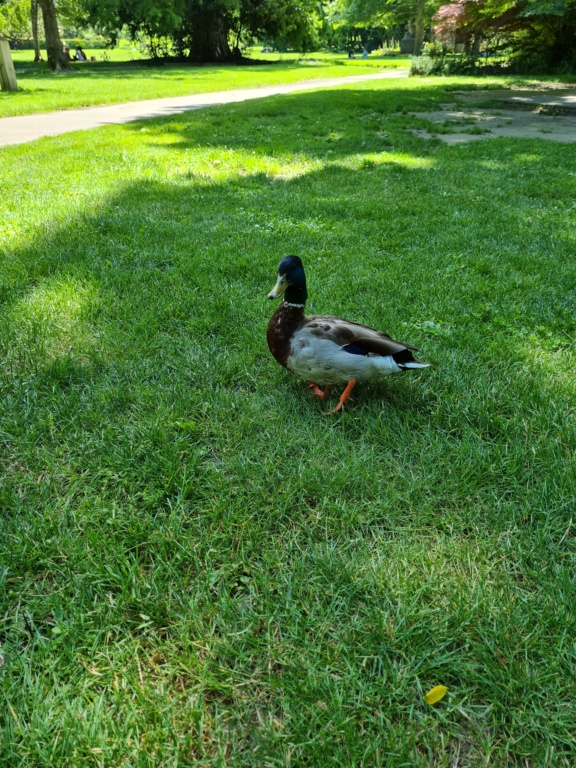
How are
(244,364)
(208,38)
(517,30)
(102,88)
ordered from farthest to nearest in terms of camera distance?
(208,38), (517,30), (102,88), (244,364)

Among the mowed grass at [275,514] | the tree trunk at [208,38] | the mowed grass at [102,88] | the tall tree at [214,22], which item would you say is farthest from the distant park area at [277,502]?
the tree trunk at [208,38]

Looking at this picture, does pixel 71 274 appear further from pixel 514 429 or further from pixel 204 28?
pixel 204 28

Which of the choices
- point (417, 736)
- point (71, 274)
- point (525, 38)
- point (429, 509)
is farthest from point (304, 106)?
point (525, 38)

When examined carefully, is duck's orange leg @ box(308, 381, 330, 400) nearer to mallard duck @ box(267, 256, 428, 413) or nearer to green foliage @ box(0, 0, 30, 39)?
mallard duck @ box(267, 256, 428, 413)

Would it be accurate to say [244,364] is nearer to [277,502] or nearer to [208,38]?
[277,502]

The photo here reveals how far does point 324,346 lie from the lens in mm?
2488

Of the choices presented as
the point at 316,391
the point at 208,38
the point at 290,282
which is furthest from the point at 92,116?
the point at 208,38

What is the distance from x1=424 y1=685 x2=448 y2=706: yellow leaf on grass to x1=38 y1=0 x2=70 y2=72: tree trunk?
2986 cm

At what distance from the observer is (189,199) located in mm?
6176

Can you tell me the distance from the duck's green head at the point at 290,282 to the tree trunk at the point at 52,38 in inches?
1105

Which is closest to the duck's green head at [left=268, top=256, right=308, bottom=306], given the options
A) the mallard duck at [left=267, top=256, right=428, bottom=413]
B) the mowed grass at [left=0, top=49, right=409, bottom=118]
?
the mallard duck at [left=267, top=256, right=428, bottom=413]

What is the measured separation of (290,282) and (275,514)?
1.15m

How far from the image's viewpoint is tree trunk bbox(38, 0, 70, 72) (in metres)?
23.4

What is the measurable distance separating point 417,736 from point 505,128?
12827 mm
